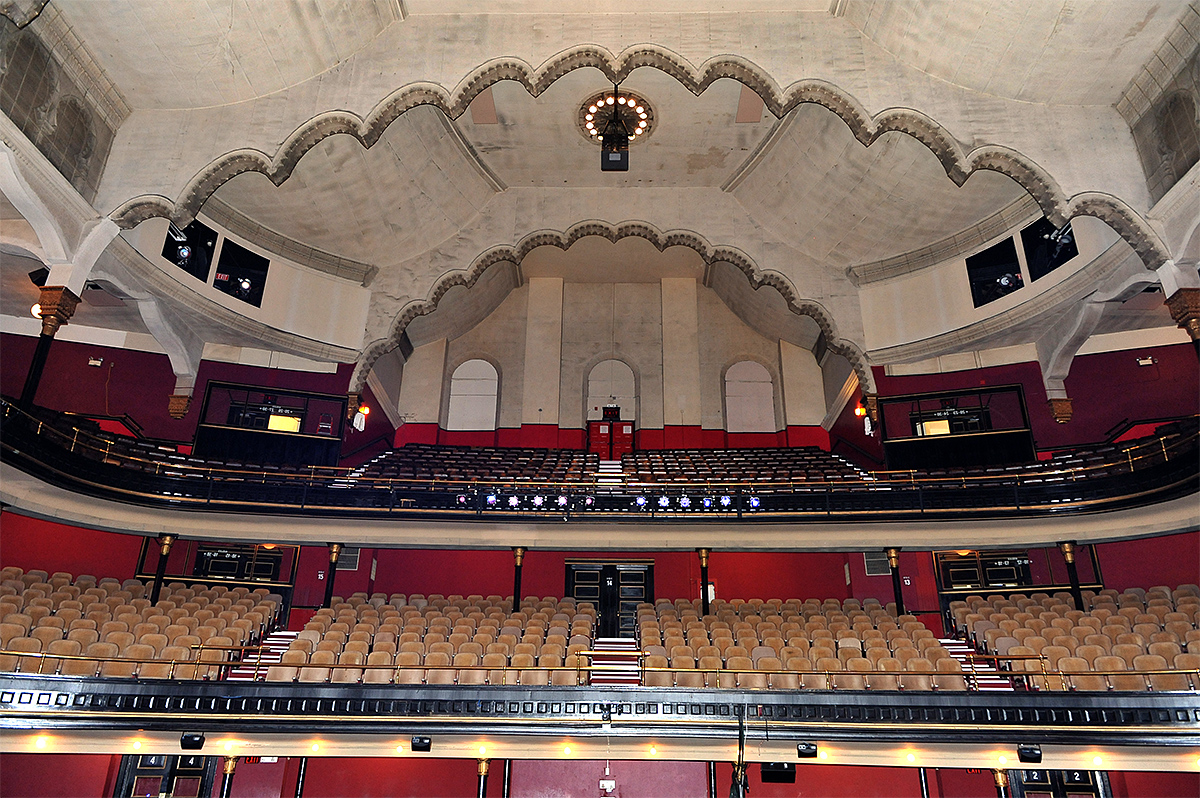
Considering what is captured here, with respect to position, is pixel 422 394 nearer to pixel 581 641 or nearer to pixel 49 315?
pixel 49 315

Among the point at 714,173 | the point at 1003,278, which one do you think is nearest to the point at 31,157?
the point at 714,173

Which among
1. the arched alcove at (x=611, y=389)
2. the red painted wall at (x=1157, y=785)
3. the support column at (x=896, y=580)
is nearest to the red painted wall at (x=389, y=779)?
the support column at (x=896, y=580)

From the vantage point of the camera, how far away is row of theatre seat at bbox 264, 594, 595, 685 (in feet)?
34.5

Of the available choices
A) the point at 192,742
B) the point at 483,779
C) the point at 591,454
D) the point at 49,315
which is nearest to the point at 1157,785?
the point at 483,779

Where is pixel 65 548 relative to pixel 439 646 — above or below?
above

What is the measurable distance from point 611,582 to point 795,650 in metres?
7.24

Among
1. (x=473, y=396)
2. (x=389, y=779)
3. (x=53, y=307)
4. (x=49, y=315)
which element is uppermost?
(x=473, y=396)

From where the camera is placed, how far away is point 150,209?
13641 mm

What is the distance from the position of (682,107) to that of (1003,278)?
8857mm

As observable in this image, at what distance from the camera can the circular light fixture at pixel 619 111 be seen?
17.5 meters

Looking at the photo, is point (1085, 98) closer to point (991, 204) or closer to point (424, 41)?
point (991, 204)

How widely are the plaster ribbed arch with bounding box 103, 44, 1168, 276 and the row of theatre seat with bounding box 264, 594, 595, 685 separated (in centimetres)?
839

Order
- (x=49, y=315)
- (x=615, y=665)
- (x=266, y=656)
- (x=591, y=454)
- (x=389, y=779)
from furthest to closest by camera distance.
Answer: (x=591, y=454) < (x=266, y=656) < (x=49, y=315) < (x=389, y=779) < (x=615, y=665)

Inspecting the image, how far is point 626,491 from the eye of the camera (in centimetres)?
1580
